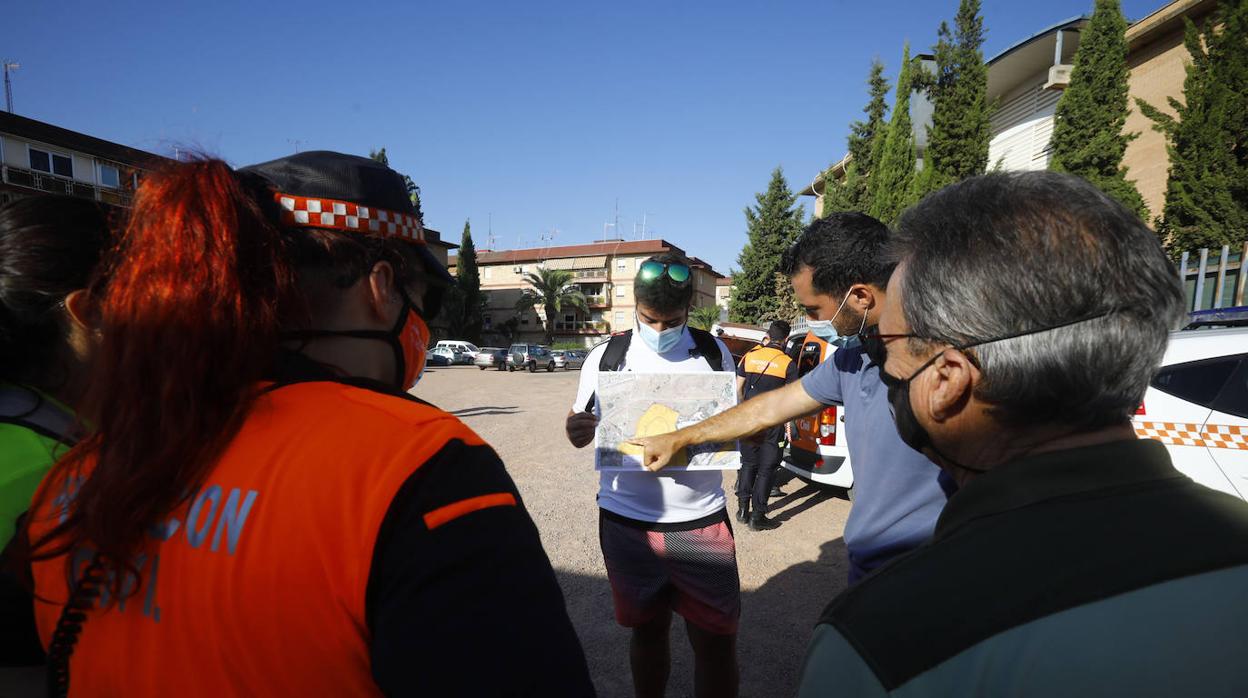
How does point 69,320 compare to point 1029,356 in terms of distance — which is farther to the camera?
point 69,320

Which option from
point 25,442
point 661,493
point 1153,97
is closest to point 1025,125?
point 1153,97

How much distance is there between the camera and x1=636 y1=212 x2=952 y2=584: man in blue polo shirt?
1.97m

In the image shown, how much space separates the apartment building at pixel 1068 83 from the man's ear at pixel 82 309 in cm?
1562

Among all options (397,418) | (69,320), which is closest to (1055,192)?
(397,418)

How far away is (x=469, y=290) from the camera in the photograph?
161 feet

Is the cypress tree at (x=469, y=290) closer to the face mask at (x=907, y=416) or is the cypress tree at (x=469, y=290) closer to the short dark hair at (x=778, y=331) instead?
the short dark hair at (x=778, y=331)

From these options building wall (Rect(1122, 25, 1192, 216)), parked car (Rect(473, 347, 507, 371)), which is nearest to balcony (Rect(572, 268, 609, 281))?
parked car (Rect(473, 347, 507, 371))

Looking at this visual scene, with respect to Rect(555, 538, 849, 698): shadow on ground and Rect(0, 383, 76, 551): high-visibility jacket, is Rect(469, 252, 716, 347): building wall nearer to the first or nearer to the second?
Rect(555, 538, 849, 698): shadow on ground

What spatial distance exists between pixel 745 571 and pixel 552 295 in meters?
48.9

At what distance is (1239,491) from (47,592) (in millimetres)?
5488

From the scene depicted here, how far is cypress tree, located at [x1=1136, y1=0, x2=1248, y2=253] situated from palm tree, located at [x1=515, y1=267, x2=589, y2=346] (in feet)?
145

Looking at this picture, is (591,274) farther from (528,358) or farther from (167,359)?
(167,359)

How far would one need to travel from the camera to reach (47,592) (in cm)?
101

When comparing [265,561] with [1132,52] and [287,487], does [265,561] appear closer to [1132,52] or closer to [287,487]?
[287,487]
